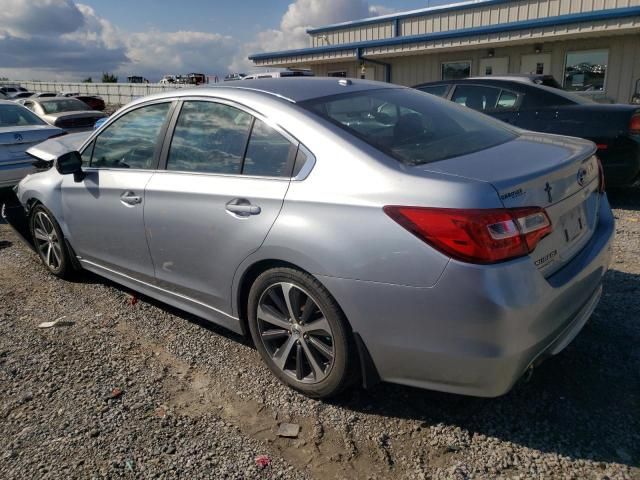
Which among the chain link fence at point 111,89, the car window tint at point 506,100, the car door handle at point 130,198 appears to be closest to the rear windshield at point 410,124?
the car door handle at point 130,198

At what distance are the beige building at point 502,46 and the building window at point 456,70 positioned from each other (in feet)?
0.10

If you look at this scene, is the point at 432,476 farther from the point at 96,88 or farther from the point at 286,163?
the point at 96,88

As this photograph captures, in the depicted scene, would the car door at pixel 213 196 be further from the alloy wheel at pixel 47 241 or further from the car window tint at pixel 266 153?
the alloy wheel at pixel 47 241

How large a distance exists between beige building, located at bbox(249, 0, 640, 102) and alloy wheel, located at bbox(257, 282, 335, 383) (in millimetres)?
12025

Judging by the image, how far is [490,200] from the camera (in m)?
2.13

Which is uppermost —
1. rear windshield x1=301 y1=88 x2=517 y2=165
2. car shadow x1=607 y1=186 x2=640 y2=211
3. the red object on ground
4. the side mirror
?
rear windshield x1=301 y1=88 x2=517 y2=165

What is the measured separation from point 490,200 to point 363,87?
143cm

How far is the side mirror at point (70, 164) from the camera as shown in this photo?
3.82m

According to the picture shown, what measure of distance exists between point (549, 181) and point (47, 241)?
13.5 feet

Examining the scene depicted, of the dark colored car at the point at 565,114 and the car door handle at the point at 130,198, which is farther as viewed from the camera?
the dark colored car at the point at 565,114

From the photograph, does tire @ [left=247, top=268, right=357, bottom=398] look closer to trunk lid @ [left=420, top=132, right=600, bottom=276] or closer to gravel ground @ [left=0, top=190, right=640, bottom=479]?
gravel ground @ [left=0, top=190, right=640, bottom=479]

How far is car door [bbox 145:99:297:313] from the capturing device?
9.07 ft

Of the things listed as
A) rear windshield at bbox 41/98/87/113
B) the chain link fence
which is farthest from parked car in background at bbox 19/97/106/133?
the chain link fence

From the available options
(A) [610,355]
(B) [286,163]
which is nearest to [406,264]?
(B) [286,163]
